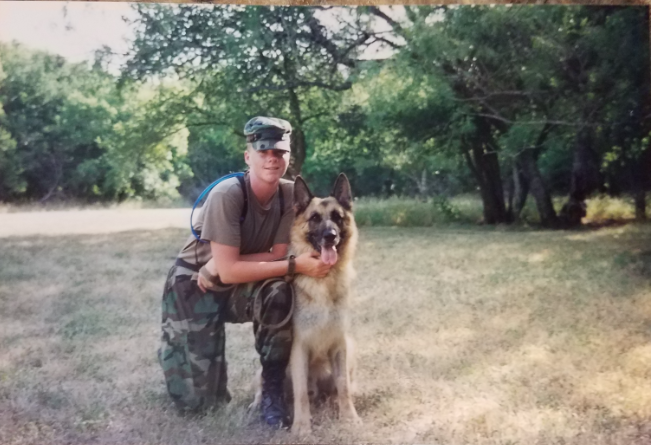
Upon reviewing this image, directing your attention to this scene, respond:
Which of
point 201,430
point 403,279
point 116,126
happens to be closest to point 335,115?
point 403,279

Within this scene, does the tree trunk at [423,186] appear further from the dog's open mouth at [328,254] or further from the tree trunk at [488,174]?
the dog's open mouth at [328,254]

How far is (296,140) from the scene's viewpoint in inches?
92.0

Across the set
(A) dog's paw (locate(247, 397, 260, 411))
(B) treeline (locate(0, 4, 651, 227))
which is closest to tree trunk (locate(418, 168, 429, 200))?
(B) treeline (locate(0, 4, 651, 227))

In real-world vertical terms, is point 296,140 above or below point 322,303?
above

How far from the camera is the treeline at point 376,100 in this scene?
241 cm

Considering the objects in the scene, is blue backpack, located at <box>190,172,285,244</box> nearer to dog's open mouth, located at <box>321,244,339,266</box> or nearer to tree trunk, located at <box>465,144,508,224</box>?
dog's open mouth, located at <box>321,244,339,266</box>

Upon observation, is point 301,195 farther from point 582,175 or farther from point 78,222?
point 582,175

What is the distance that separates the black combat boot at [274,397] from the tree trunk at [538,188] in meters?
1.28

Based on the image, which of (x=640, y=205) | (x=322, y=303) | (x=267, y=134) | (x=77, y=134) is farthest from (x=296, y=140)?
(x=640, y=205)

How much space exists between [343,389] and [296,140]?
99 cm

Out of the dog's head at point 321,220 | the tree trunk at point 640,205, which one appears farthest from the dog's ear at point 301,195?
the tree trunk at point 640,205

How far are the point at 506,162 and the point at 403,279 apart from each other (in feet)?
2.18

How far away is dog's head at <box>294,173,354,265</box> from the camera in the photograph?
6.98ft

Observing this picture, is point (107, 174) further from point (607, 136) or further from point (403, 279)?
point (607, 136)
